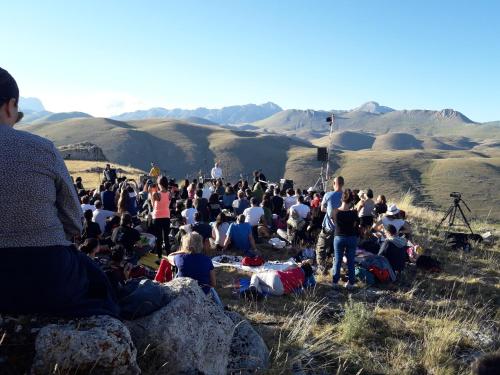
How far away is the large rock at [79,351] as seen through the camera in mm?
2750

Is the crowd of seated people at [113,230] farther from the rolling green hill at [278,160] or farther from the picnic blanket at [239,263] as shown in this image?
the rolling green hill at [278,160]

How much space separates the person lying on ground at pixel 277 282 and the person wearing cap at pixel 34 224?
15.8 ft

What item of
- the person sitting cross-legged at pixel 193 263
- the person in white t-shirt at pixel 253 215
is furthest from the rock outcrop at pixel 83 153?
the person sitting cross-legged at pixel 193 263

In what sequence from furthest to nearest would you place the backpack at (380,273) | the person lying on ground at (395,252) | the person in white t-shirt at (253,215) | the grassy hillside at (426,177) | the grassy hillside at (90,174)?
the grassy hillside at (426,177)
the grassy hillside at (90,174)
the person in white t-shirt at (253,215)
the person lying on ground at (395,252)
the backpack at (380,273)

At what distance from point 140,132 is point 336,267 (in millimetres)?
113632

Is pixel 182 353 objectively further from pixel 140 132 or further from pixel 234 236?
pixel 140 132

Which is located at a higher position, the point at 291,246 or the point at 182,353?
the point at 182,353

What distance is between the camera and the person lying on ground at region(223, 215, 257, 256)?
10289 millimetres

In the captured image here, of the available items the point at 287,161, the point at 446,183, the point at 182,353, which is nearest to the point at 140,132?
the point at 287,161

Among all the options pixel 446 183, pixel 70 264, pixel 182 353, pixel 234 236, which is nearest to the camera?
pixel 70 264

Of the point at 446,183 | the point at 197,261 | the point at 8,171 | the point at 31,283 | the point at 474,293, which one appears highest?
the point at 8,171

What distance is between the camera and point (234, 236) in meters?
10.4

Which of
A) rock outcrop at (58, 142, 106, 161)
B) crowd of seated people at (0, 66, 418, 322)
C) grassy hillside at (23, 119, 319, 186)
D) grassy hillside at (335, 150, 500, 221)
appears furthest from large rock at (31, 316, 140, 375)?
grassy hillside at (23, 119, 319, 186)

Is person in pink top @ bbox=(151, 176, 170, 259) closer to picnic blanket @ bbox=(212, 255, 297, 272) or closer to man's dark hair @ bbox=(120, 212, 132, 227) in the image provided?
man's dark hair @ bbox=(120, 212, 132, 227)
